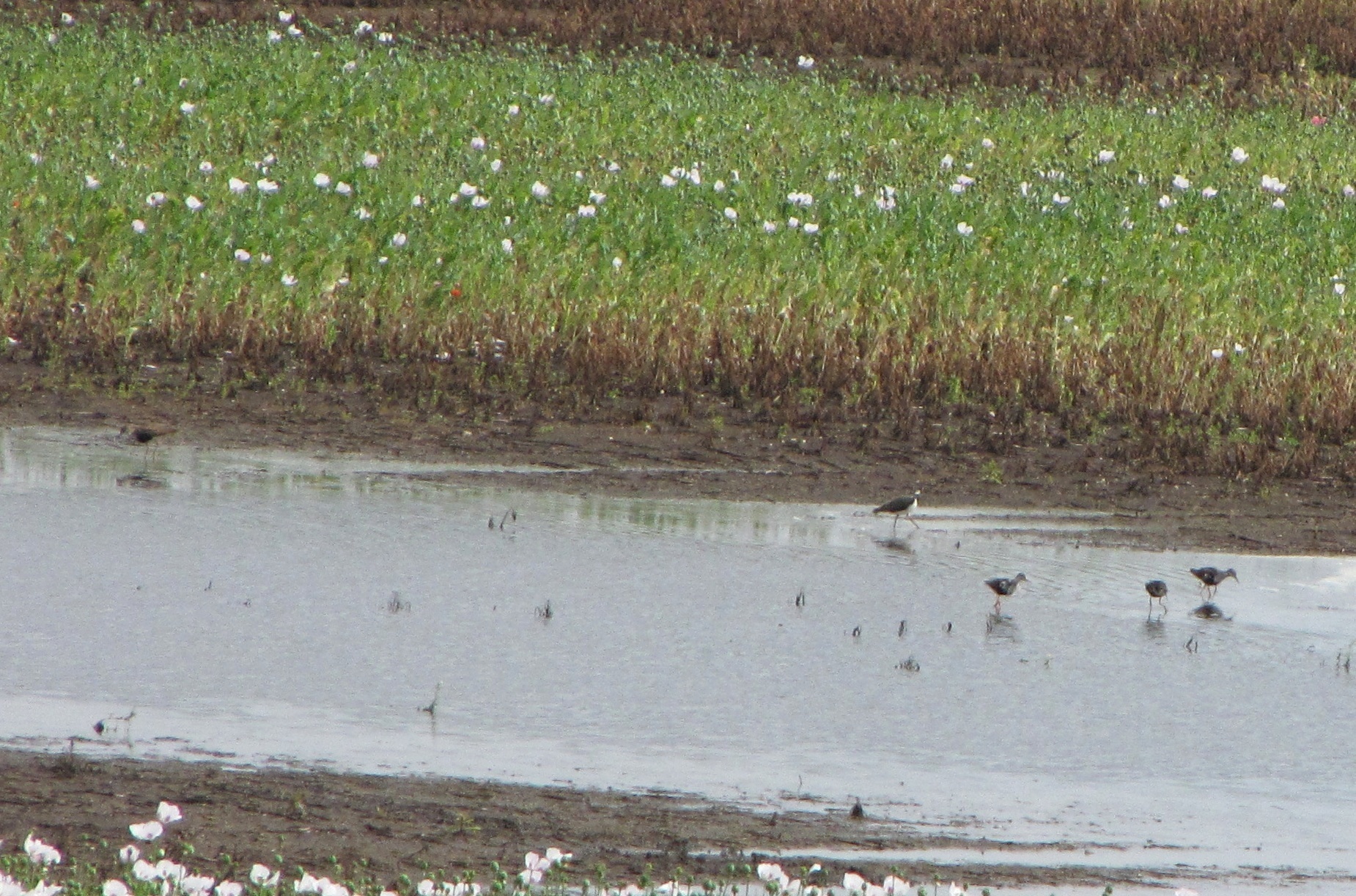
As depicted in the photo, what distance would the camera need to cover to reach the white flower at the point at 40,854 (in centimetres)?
439

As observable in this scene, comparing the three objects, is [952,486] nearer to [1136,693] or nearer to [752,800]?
[1136,693]

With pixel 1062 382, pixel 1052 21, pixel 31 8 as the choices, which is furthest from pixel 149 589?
pixel 1052 21

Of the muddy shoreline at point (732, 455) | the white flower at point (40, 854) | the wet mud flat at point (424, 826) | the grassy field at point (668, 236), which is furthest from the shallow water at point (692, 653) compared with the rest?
the grassy field at point (668, 236)

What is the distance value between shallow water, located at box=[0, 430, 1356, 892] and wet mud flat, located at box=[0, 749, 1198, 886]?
0.59 ft

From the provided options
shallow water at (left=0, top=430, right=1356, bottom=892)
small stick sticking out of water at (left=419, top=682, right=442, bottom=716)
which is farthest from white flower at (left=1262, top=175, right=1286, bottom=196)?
small stick sticking out of water at (left=419, top=682, right=442, bottom=716)

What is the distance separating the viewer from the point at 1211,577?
333 inches

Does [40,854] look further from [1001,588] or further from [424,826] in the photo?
[1001,588]

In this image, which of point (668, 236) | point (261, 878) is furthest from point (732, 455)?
point (261, 878)

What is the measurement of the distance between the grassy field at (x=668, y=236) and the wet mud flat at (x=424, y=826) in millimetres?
6078

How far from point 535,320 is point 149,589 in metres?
5.16

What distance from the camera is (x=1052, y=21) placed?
27.2m

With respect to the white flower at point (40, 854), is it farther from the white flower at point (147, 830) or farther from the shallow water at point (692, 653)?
the shallow water at point (692, 653)

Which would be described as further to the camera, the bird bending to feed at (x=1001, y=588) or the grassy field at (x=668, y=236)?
the grassy field at (x=668, y=236)

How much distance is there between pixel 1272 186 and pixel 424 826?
48.7ft
